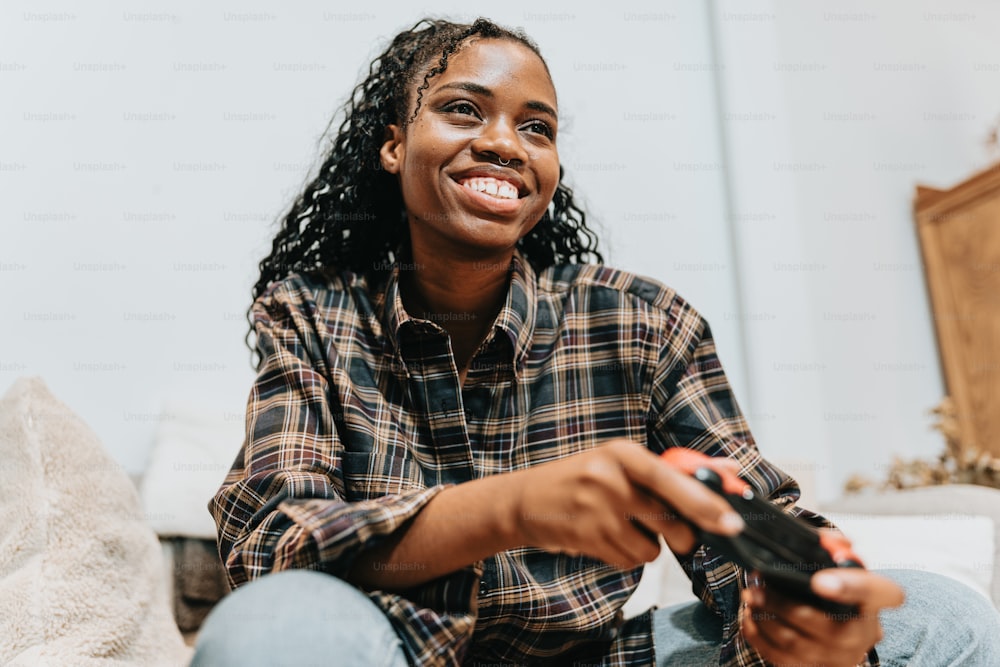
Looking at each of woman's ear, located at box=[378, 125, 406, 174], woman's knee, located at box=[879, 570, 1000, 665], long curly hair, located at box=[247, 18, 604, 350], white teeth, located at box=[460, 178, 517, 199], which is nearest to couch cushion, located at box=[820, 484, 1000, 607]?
woman's knee, located at box=[879, 570, 1000, 665]

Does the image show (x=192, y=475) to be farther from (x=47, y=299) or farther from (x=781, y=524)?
(x=781, y=524)

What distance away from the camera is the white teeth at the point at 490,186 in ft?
3.09

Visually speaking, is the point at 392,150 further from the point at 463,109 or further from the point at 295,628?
the point at 295,628

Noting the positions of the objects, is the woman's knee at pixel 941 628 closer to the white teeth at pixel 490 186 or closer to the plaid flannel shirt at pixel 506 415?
the plaid flannel shirt at pixel 506 415

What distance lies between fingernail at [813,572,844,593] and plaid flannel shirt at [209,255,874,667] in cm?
23

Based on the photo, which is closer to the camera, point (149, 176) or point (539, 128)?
point (539, 128)

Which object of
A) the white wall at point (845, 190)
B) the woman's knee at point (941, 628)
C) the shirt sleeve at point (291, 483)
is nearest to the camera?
the shirt sleeve at point (291, 483)

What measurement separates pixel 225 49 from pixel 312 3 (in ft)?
0.69

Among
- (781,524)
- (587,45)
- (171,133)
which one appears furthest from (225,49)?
(781,524)

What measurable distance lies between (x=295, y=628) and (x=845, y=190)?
1996 millimetres

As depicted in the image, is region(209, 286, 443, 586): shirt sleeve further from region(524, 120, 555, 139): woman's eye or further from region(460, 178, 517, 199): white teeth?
region(524, 120, 555, 139): woman's eye

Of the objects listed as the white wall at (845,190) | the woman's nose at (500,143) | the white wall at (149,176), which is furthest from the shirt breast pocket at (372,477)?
the white wall at (845,190)

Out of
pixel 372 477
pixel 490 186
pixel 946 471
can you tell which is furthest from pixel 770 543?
pixel 946 471

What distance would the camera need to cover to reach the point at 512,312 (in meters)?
0.94
